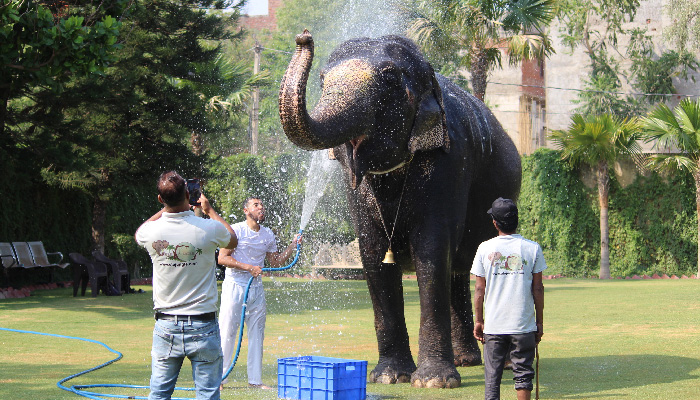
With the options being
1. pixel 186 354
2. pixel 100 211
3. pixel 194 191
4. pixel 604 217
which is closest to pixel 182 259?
pixel 186 354

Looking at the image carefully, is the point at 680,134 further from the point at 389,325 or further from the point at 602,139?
the point at 389,325

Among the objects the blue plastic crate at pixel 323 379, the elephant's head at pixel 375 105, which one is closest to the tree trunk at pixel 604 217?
the elephant's head at pixel 375 105

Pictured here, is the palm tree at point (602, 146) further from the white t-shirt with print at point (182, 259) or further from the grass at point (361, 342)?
the white t-shirt with print at point (182, 259)

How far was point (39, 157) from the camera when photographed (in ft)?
57.0

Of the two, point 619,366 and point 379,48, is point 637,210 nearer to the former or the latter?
point 619,366

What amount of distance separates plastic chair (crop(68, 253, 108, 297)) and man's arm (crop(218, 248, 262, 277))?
444 inches

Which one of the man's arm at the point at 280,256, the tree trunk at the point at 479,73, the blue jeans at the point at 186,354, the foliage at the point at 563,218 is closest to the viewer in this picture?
the blue jeans at the point at 186,354

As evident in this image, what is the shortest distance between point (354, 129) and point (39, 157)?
12.2 m

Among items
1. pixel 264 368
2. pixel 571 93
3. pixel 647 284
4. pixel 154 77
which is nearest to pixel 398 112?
pixel 264 368

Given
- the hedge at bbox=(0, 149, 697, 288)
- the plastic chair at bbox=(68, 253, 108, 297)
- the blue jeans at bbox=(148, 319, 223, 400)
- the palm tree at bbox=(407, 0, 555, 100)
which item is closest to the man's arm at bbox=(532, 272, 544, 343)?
the blue jeans at bbox=(148, 319, 223, 400)

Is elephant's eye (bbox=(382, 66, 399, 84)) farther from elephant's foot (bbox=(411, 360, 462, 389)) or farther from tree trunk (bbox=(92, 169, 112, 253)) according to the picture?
tree trunk (bbox=(92, 169, 112, 253))

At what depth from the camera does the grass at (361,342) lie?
7473 millimetres

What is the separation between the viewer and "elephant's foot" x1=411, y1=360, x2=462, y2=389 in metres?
7.38

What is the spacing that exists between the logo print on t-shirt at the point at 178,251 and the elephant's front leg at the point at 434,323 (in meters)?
2.90
